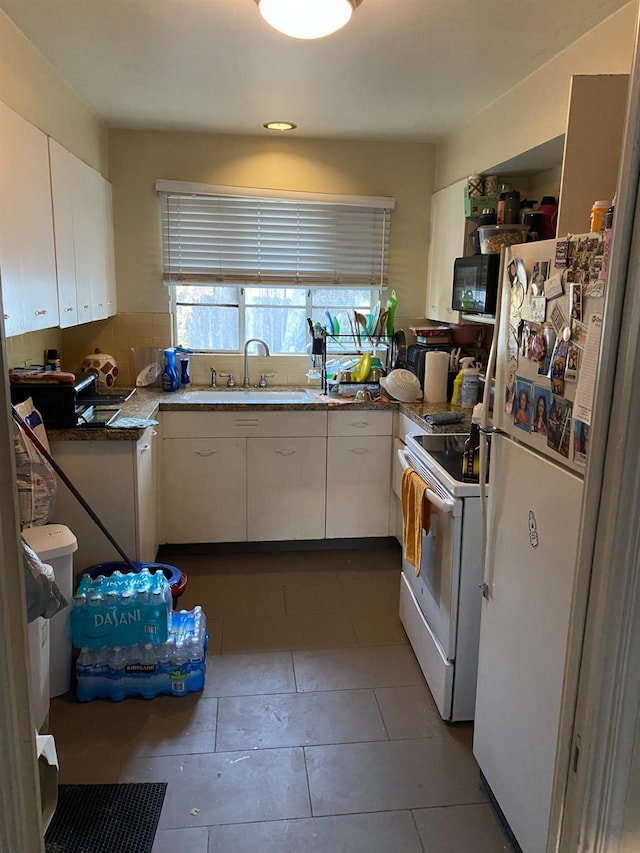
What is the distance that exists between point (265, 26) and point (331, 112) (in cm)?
107

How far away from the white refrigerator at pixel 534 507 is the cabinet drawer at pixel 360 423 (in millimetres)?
1707

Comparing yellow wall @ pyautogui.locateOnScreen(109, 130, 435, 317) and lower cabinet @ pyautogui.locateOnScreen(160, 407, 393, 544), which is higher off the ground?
yellow wall @ pyautogui.locateOnScreen(109, 130, 435, 317)

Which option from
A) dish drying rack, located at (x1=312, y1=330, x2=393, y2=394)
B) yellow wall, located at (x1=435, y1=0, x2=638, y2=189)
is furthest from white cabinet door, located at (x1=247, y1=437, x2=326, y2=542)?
yellow wall, located at (x1=435, y1=0, x2=638, y2=189)

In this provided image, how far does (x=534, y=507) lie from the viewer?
1626 millimetres

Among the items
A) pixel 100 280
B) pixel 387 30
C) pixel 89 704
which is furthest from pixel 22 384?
pixel 387 30

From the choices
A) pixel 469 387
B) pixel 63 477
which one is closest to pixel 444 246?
pixel 469 387

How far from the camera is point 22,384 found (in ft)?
8.77

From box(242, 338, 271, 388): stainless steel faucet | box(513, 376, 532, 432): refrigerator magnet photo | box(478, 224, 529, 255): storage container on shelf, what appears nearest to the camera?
box(513, 376, 532, 432): refrigerator magnet photo

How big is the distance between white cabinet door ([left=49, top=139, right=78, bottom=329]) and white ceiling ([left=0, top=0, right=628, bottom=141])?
1.29 feet

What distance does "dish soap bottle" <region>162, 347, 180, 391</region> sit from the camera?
377 cm

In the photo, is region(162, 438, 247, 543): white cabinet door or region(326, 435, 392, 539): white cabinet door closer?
region(162, 438, 247, 543): white cabinet door

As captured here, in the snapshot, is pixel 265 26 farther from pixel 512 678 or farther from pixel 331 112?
pixel 512 678

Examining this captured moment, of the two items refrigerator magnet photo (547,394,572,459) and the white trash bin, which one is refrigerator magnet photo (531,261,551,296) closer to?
refrigerator magnet photo (547,394,572,459)

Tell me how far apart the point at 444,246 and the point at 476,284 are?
2.58 ft
